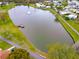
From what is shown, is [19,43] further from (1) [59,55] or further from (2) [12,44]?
(1) [59,55]

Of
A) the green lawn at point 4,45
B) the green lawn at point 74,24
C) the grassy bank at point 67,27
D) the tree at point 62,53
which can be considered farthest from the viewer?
the green lawn at point 74,24

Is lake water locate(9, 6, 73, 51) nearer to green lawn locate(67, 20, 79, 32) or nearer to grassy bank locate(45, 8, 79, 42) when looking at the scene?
grassy bank locate(45, 8, 79, 42)

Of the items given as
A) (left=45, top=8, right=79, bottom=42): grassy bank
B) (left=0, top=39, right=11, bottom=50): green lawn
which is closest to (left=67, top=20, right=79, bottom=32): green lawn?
(left=45, top=8, right=79, bottom=42): grassy bank

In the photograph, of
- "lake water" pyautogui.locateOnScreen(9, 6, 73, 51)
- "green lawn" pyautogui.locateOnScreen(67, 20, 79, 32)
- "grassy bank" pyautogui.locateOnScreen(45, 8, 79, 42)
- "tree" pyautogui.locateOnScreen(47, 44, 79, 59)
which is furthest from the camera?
"green lawn" pyautogui.locateOnScreen(67, 20, 79, 32)

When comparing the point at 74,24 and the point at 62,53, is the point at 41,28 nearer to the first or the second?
the point at 74,24

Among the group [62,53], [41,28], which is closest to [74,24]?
[41,28]

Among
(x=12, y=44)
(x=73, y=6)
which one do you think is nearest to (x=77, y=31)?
(x=12, y=44)

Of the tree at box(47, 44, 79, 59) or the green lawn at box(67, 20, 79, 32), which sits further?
the green lawn at box(67, 20, 79, 32)

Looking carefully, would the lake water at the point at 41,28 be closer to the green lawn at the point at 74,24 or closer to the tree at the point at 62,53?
the green lawn at the point at 74,24

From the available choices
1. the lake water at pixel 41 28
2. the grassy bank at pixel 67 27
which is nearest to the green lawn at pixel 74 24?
the grassy bank at pixel 67 27

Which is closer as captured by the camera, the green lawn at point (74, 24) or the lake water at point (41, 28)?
the lake water at point (41, 28)
